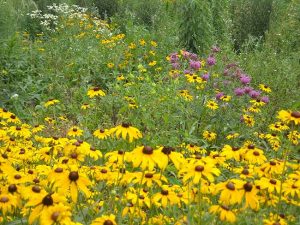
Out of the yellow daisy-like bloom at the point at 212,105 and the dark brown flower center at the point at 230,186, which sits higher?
the dark brown flower center at the point at 230,186

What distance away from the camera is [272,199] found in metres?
2.02

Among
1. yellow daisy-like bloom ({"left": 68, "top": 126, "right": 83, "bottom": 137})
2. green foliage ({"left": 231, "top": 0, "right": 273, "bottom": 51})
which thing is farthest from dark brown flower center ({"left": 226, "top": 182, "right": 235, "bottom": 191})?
green foliage ({"left": 231, "top": 0, "right": 273, "bottom": 51})

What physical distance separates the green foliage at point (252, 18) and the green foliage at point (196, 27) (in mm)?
2074

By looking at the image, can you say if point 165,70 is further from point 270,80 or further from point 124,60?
point 270,80

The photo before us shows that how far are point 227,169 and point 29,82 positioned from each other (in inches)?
118

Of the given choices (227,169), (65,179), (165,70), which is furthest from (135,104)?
(65,179)

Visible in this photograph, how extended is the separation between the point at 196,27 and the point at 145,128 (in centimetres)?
282

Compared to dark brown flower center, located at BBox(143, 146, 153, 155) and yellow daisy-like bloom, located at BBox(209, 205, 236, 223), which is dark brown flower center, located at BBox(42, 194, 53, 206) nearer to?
dark brown flower center, located at BBox(143, 146, 153, 155)

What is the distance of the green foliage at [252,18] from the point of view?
8438 mm

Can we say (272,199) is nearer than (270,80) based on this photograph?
Yes

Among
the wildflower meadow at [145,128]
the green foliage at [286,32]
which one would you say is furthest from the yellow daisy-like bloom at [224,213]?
the green foliage at [286,32]

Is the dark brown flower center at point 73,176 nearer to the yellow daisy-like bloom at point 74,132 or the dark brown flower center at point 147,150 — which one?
the dark brown flower center at point 147,150

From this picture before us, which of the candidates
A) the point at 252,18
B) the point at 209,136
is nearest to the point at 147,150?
the point at 209,136

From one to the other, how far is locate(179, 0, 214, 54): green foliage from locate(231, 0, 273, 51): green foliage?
207 centimetres
